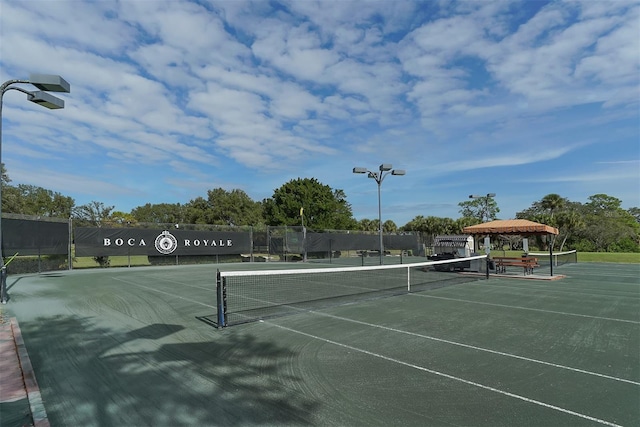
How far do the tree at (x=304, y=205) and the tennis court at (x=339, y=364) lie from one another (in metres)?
41.2

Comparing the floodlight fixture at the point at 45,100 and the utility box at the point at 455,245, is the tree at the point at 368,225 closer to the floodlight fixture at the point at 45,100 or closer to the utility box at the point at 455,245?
the utility box at the point at 455,245

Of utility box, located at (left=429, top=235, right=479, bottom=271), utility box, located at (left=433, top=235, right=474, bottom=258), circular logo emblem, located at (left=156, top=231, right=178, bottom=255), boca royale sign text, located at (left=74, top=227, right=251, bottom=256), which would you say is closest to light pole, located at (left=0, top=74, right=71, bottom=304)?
boca royale sign text, located at (left=74, top=227, right=251, bottom=256)

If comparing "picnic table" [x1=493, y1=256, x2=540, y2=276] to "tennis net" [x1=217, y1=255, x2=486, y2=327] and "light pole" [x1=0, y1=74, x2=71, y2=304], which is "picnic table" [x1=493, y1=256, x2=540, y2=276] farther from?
"light pole" [x1=0, y1=74, x2=71, y2=304]

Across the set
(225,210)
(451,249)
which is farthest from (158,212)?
(451,249)

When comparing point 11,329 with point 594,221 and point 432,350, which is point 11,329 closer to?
point 432,350

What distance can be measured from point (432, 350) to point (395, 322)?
6.48ft

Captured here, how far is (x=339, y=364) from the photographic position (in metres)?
5.17

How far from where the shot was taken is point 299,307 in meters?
9.33

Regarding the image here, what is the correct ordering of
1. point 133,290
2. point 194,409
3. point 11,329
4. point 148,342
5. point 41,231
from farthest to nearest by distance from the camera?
point 41,231
point 133,290
point 11,329
point 148,342
point 194,409

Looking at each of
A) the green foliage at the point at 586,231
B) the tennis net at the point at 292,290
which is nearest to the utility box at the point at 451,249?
the tennis net at the point at 292,290

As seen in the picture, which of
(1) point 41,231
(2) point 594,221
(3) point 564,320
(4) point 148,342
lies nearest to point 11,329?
(4) point 148,342

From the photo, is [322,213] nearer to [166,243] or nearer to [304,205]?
[304,205]

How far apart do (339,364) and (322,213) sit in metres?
47.1

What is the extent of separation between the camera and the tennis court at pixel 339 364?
3.71 metres
